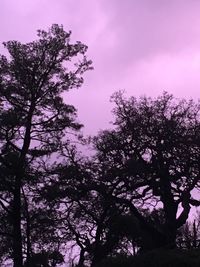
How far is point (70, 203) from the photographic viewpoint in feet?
114

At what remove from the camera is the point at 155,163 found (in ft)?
107

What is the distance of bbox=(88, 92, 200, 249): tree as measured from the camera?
104 feet

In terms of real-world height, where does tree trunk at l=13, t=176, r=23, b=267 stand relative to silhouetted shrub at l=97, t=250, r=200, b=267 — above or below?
above

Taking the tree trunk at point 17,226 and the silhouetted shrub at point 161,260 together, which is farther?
the tree trunk at point 17,226

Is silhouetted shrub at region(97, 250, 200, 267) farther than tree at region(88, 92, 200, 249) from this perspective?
No

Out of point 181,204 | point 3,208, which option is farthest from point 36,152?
point 181,204

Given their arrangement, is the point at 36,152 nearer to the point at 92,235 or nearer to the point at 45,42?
the point at 45,42

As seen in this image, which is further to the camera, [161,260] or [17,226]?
[17,226]

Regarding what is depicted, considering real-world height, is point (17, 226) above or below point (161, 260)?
above

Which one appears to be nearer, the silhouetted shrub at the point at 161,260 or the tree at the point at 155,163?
the silhouetted shrub at the point at 161,260

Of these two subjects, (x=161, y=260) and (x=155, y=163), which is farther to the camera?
(x=155, y=163)

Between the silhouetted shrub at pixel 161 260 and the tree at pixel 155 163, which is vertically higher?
the tree at pixel 155 163

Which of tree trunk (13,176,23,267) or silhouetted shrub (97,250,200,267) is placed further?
tree trunk (13,176,23,267)

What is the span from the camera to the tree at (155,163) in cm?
3181
